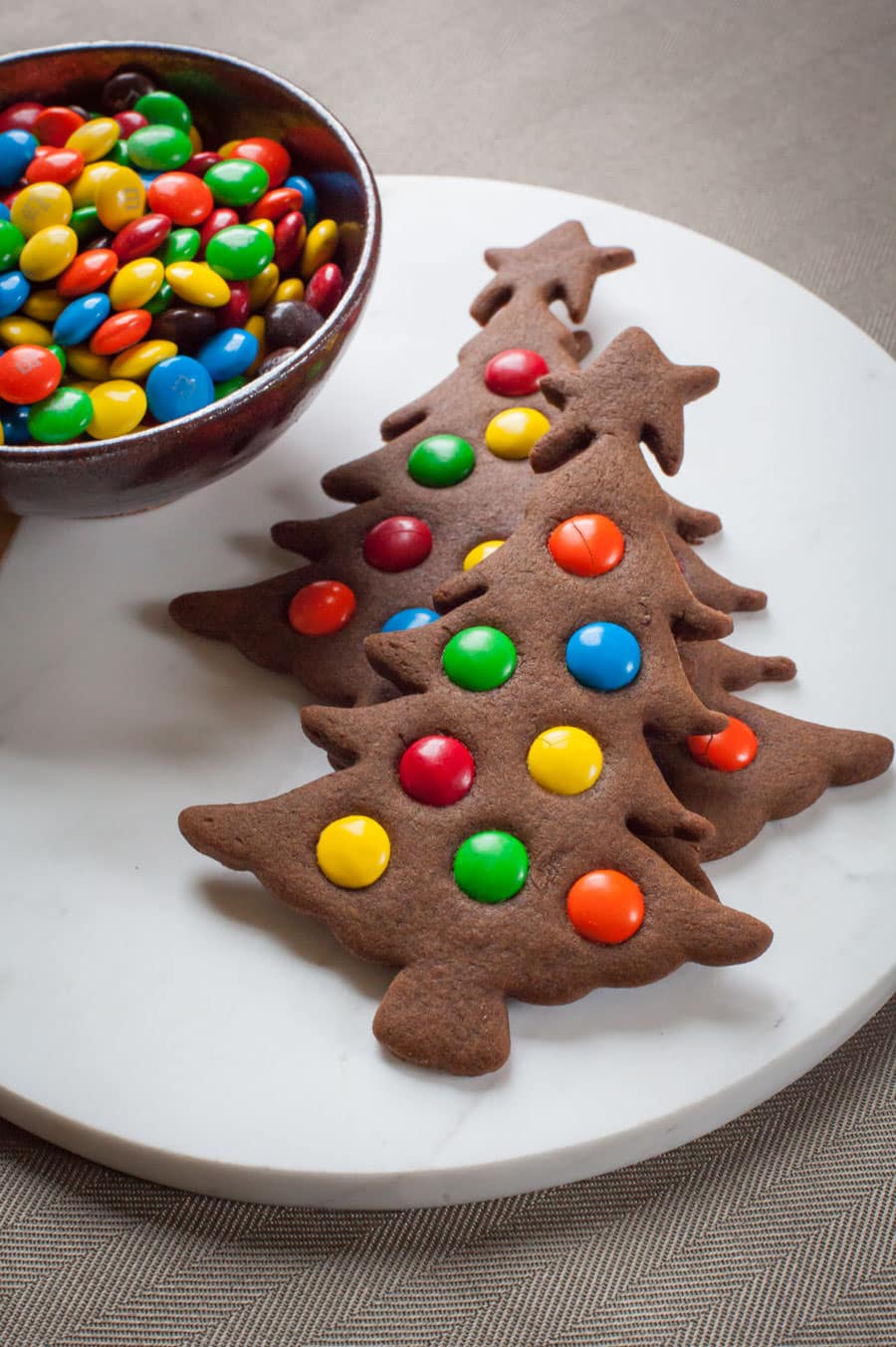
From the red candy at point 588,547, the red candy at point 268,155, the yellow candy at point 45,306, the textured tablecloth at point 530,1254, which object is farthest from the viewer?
the red candy at point 268,155

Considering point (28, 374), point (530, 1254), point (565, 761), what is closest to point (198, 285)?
point (28, 374)

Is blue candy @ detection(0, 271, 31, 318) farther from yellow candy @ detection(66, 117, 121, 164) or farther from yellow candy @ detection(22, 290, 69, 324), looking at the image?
yellow candy @ detection(66, 117, 121, 164)

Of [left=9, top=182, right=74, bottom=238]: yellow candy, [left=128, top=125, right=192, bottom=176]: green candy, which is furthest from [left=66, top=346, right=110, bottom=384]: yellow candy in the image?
[left=128, top=125, right=192, bottom=176]: green candy

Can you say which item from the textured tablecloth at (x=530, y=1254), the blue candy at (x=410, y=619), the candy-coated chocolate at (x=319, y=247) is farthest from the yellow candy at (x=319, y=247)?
the textured tablecloth at (x=530, y=1254)

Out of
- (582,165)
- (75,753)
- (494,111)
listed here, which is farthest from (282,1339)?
(494,111)

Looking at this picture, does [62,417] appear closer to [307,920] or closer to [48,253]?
[48,253]

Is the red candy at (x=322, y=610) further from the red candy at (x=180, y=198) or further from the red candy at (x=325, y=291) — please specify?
the red candy at (x=180, y=198)
